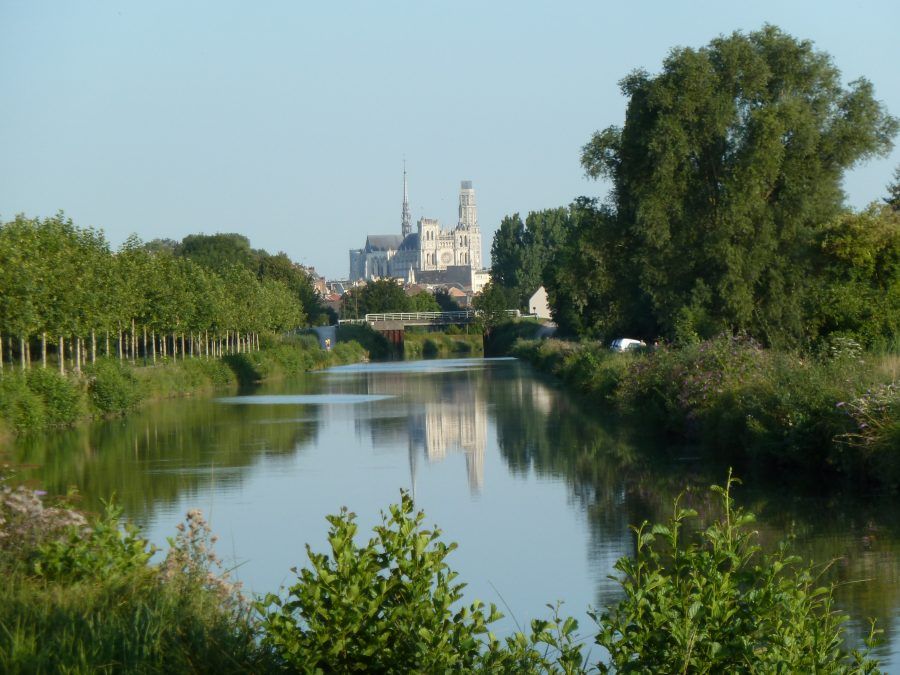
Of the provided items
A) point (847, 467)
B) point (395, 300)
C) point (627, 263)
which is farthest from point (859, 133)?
point (395, 300)

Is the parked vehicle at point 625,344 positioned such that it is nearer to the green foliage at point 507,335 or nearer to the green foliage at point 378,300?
the green foliage at point 507,335

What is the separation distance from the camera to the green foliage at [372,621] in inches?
253

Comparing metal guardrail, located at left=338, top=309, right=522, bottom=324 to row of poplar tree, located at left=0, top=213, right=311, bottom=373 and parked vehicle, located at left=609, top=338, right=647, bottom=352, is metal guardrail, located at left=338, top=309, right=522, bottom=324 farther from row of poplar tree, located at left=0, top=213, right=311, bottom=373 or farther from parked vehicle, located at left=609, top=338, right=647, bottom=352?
parked vehicle, located at left=609, top=338, right=647, bottom=352

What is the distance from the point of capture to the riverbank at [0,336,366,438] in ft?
95.2

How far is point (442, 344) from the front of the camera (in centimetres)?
12506

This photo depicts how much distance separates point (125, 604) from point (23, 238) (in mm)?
28380

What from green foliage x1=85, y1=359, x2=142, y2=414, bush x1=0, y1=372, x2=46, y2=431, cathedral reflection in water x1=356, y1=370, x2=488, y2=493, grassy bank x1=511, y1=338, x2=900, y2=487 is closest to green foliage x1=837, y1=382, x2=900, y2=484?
grassy bank x1=511, y1=338, x2=900, y2=487

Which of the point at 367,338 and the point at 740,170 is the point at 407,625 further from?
the point at 367,338

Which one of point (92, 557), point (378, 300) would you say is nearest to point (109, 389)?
point (92, 557)

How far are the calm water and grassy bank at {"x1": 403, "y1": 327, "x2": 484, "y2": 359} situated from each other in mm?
81217

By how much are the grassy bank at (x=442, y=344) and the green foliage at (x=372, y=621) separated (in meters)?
107

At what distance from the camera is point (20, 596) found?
757 centimetres

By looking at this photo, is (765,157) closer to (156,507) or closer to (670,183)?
(670,183)

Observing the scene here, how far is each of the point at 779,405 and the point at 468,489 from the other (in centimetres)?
479
